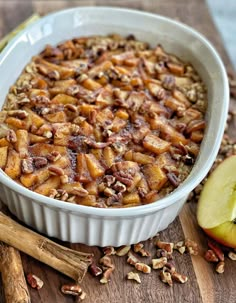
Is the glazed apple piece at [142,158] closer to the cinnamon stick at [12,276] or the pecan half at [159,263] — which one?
the pecan half at [159,263]

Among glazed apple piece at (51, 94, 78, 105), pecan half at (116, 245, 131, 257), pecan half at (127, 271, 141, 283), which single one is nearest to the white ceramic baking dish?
pecan half at (116, 245, 131, 257)

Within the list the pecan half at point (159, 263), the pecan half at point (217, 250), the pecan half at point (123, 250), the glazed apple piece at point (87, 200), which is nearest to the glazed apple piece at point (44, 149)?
the glazed apple piece at point (87, 200)

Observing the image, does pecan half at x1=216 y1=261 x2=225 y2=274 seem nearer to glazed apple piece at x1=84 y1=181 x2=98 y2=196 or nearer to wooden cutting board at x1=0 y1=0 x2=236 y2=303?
wooden cutting board at x1=0 y1=0 x2=236 y2=303

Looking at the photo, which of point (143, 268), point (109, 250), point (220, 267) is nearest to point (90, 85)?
point (109, 250)

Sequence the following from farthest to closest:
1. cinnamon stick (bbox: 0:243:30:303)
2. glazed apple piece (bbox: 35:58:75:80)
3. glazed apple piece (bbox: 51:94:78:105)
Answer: glazed apple piece (bbox: 35:58:75:80)
glazed apple piece (bbox: 51:94:78:105)
cinnamon stick (bbox: 0:243:30:303)

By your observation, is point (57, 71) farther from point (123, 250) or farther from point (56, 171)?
point (123, 250)

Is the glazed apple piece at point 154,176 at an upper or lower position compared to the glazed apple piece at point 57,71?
lower

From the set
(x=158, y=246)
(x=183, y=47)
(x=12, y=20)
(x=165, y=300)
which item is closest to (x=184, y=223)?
(x=158, y=246)
